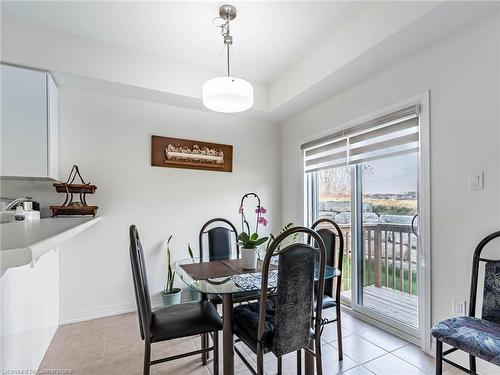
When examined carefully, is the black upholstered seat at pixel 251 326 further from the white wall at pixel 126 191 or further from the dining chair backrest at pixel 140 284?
the white wall at pixel 126 191

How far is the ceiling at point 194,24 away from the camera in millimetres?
2076

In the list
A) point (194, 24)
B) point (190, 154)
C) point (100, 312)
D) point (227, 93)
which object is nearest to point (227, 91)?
point (227, 93)

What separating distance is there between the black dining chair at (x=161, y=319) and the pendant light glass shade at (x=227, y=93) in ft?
3.37

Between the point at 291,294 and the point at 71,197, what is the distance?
7.65 feet

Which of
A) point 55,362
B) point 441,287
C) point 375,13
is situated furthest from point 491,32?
point 55,362

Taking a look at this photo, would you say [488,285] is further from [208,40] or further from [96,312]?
[96,312]

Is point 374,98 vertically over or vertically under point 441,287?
over

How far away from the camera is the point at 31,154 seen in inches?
88.7

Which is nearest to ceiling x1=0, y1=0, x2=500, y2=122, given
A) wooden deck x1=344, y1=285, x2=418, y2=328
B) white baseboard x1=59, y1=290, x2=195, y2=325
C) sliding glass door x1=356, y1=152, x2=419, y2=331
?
sliding glass door x1=356, y1=152, x2=419, y2=331

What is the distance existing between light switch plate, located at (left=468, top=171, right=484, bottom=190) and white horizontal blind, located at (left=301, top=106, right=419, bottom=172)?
454 millimetres

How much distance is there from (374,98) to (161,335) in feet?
8.41

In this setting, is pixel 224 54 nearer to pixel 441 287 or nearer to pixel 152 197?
pixel 152 197

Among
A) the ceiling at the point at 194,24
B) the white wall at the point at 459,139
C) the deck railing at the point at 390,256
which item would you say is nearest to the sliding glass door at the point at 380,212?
the deck railing at the point at 390,256

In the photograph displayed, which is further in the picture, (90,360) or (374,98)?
(374,98)
